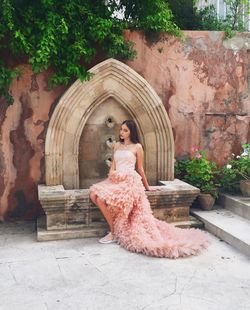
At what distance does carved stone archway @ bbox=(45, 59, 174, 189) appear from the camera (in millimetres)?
5715

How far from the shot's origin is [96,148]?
20.1 ft

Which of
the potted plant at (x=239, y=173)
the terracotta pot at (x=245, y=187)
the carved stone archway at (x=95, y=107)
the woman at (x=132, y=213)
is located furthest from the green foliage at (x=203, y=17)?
the woman at (x=132, y=213)

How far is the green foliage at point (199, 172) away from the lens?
20.1 feet

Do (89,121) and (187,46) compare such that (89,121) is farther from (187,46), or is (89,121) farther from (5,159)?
(187,46)

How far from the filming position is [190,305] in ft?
11.0

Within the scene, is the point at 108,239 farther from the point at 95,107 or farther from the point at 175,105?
the point at 175,105

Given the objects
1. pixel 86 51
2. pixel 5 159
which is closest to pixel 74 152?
pixel 5 159

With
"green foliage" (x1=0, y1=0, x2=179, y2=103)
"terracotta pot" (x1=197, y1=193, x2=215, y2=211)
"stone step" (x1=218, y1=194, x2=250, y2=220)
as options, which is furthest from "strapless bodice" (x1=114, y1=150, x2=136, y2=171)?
"stone step" (x1=218, y1=194, x2=250, y2=220)

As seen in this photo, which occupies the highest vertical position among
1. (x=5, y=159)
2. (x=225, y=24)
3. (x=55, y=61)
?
(x=225, y=24)

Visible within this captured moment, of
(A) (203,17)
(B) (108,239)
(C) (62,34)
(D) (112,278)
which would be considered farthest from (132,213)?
(A) (203,17)

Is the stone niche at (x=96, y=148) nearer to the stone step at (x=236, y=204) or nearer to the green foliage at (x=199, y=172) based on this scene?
the green foliage at (x=199, y=172)

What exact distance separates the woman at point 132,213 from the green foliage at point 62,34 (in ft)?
3.89

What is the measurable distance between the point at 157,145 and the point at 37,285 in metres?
3.07

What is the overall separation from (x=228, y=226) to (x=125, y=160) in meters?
1.58
